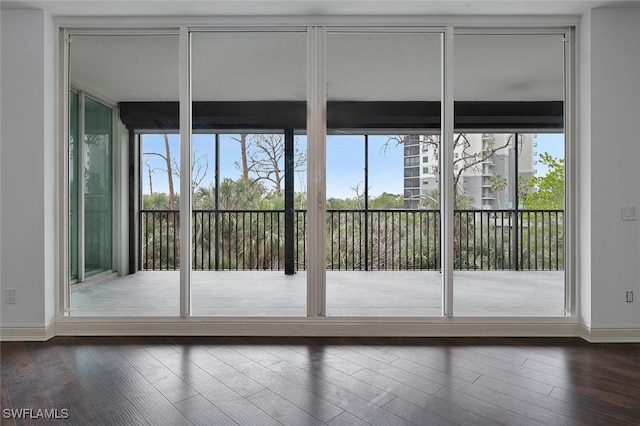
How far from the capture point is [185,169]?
315cm

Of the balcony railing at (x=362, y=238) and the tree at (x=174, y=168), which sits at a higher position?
the tree at (x=174, y=168)

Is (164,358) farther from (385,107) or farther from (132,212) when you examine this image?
(385,107)

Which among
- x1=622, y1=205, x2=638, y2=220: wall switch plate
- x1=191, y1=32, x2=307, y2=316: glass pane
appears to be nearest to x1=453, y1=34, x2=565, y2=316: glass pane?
x1=622, y1=205, x2=638, y2=220: wall switch plate

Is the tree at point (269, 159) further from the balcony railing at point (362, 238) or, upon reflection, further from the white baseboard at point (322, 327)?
the white baseboard at point (322, 327)

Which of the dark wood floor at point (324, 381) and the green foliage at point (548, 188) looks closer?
the dark wood floor at point (324, 381)

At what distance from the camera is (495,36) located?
313cm

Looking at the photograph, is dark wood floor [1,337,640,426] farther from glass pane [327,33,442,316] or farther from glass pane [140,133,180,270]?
glass pane [140,133,180,270]

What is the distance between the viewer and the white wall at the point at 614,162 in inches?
115

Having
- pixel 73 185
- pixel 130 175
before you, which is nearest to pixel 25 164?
pixel 73 185

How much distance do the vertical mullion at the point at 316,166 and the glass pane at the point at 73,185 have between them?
6.50 feet

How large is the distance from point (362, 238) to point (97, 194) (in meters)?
2.32

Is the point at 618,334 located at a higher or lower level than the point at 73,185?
lower

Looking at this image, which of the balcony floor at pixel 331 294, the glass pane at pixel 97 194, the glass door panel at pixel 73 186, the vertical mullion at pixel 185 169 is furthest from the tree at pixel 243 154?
the glass door panel at pixel 73 186

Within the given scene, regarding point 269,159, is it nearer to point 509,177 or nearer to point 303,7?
point 303,7
